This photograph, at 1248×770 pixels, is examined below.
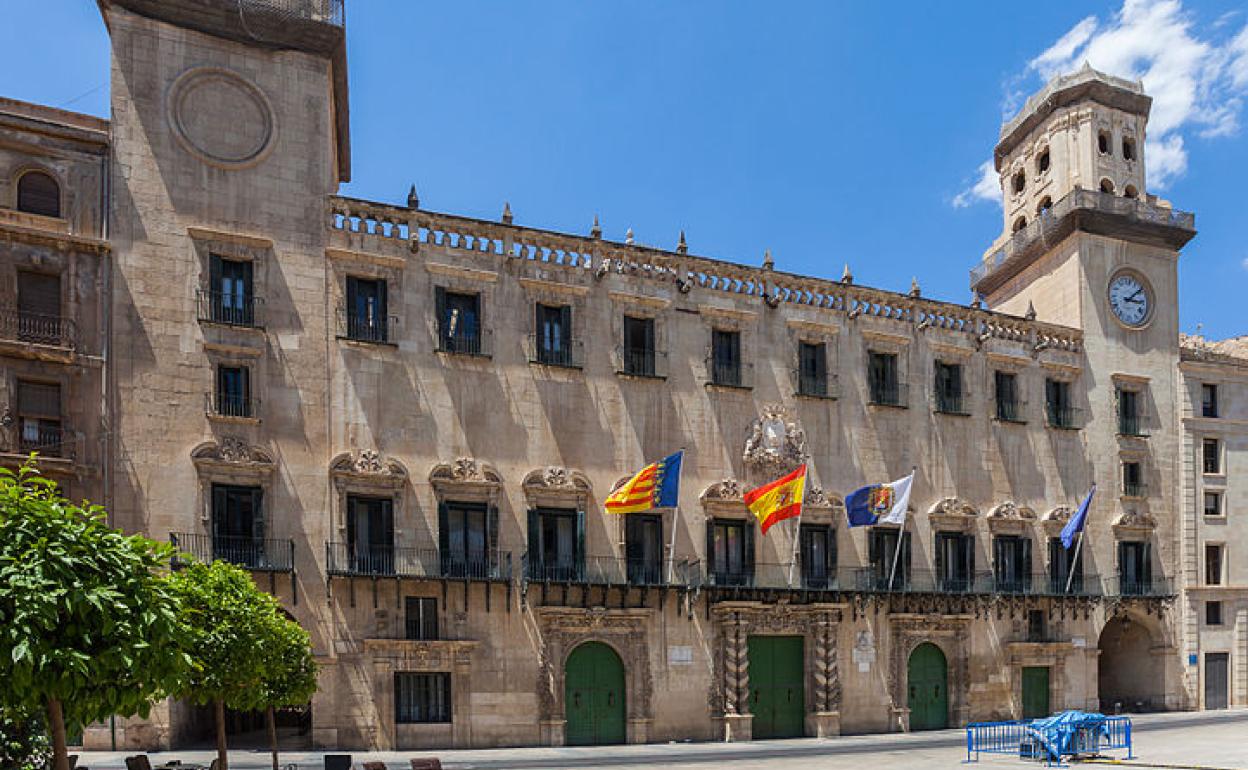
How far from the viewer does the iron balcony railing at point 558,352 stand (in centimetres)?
3766

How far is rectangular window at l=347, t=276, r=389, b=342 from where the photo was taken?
116ft

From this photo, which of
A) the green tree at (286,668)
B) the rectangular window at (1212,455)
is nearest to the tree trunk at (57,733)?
the green tree at (286,668)

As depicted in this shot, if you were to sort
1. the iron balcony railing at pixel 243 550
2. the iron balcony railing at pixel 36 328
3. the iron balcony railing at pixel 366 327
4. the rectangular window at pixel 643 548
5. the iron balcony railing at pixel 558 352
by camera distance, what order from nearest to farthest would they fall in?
the iron balcony railing at pixel 36 328 → the iron balcony railing at pixel 243 550 → the iron balcony railing at pixel 366 327 → the iron balcony railing at pixel 558 352 → the rectangular window at pixel 643 548

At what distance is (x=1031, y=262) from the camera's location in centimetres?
5219

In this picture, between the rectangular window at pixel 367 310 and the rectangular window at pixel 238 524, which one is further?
the rectangular window at pixel 367 310

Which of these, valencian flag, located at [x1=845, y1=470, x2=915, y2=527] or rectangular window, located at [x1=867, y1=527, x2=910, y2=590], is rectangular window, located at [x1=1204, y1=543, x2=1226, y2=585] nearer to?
rectangular window, located at [x1=867, y1=527, x2=910, y2=590]

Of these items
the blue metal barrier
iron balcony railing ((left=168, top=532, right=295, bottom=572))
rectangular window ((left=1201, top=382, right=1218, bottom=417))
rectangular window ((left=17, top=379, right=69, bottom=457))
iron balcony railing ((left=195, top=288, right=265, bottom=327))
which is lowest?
the blue metal barrier

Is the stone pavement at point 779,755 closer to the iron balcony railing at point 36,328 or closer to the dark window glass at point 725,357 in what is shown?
the iron balcony railing at point 36,328

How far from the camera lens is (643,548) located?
3841 cm

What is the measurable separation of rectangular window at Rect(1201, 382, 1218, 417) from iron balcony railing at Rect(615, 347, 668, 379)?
27711 mm

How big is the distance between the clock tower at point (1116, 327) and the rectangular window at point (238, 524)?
32.3 m

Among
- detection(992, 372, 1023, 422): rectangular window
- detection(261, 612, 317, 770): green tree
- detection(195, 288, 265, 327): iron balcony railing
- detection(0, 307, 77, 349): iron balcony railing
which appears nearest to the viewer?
detection(261, 612, 317, 770): green tree

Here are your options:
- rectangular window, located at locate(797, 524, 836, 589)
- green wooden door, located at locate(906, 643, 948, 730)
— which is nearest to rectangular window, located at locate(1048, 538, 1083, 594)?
green wooden door, located at locate(906, 643, 948, 730)

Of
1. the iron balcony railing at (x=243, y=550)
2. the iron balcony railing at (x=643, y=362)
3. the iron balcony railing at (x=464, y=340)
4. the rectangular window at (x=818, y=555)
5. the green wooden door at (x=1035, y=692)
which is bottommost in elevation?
the green wooden door at (x=1035, y=692)
